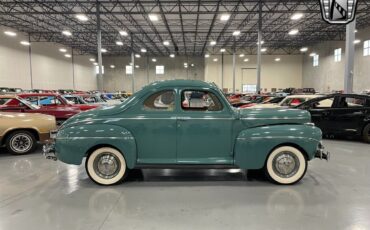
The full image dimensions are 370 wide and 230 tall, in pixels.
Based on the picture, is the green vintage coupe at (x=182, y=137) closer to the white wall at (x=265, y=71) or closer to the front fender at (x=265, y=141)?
→ the front fender at (x=265, y=141)

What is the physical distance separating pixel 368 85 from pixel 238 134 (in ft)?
87.9

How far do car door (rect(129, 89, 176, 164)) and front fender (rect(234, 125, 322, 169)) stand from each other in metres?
1.15

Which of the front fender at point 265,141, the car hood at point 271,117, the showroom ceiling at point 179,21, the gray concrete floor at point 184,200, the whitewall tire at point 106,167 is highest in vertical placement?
the showroom ceiling at point 179,21

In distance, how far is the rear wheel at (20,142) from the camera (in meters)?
7.00

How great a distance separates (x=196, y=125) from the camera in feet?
15.4

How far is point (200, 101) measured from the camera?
4844 mm

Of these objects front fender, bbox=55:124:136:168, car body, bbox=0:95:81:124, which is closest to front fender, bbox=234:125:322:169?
front fender, bbox=55:124:136:168

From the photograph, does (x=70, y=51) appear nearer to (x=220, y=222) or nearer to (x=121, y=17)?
(x=121, y=17)

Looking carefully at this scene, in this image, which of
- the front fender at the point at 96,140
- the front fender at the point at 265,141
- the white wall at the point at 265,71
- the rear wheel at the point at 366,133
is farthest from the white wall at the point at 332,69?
the front fender at the point at 96,140

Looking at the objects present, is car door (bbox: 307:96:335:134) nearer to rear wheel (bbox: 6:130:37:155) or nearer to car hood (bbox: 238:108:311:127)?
car hood (bbox: 238:108:311:127)

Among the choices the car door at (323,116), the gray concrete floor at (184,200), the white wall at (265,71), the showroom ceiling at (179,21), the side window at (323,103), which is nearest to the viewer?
the gray concrete floor at (184,200)

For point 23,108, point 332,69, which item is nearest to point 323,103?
point 23,108

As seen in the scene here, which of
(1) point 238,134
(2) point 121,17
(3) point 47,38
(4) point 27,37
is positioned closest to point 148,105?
(1) point 238,134

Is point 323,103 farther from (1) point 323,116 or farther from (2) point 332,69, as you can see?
(2) point 332,69
